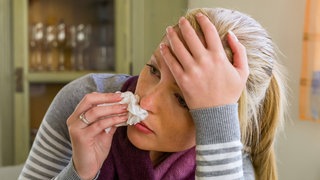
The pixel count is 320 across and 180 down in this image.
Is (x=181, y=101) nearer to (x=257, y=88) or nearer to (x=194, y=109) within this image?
(x=194, y=109)

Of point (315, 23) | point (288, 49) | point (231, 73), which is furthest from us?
point (288, 49)

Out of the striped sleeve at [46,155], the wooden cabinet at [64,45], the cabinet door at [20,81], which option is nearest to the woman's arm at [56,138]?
the striped sleeve at [46,155]

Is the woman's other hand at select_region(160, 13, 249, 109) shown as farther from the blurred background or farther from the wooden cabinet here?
the wooden cabinet

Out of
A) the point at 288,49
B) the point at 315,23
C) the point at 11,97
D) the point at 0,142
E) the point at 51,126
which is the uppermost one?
the point at 315,23

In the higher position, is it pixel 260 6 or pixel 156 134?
pixel 260 6

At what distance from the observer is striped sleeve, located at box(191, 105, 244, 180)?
2.22ft

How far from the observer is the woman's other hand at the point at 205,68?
64 cm

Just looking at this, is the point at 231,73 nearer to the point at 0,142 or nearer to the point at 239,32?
the point at 239,32

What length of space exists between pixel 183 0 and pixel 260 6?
0.39 metres

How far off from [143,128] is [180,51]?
163 mm

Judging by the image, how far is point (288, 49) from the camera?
5.33 ft

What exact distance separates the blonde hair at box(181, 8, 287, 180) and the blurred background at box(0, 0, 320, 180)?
73cm

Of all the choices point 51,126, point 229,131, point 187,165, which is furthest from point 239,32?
point 51,126

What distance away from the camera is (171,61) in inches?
26.3
